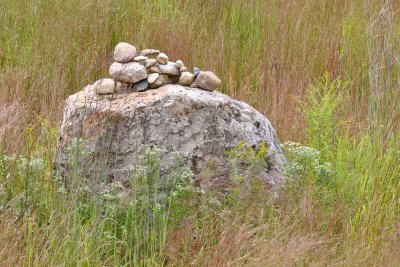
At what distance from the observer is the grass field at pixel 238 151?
3436mm

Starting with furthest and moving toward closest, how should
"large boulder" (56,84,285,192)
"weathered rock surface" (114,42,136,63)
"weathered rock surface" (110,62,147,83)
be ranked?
"weathered rock surface" (114,42,136,63) < "weathered rock surface" (110,62,147,83) < "large boulder" (56,84,285,192)

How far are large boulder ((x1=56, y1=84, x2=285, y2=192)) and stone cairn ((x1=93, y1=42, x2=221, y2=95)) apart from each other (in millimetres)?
63

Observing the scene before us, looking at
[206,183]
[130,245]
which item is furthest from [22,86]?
[130,245]

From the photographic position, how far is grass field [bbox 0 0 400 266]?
11.3 ft

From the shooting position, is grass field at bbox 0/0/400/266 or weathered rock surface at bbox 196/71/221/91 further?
weathered rock surface at bbox 196/71/221/91

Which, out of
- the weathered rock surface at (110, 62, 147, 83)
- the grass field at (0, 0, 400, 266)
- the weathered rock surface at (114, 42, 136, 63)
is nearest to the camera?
the grass field at (0, 0, 400, 266)

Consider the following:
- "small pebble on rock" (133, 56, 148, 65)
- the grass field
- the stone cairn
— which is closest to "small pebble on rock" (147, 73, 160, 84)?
the stone cairn

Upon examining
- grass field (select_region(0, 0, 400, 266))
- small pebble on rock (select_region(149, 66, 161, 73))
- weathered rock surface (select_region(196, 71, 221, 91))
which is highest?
small pebble on rock (select_region(149, 66, 161, 73))

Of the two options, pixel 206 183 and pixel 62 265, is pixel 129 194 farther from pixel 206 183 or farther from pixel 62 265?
pixel 62 265

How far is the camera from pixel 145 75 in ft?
13.8

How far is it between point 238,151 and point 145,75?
0.63 m

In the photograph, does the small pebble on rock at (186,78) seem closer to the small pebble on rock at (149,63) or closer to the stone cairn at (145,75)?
the stone cairn at (145,75)

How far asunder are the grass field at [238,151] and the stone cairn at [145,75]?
0.28 meters

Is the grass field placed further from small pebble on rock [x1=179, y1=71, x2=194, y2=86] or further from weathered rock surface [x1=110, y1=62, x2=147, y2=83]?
small pebble on rock [x1=179, y1=71, x2=194, y2=86]
